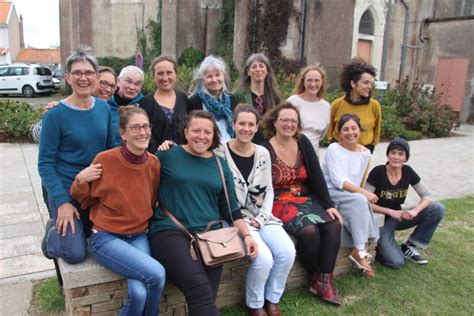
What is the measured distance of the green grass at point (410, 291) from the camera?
3.30 m

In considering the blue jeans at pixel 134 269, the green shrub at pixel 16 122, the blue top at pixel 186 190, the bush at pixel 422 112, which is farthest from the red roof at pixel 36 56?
the blue jeans at pixel 134 269

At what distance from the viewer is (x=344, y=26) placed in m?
18.4

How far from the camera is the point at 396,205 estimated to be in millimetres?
4055

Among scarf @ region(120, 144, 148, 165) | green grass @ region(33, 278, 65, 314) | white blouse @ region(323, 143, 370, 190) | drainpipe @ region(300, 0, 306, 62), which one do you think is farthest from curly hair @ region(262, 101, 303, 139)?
drainpipe @ region(300, 0, 306, 62)

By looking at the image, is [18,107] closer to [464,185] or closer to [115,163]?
[115,163]

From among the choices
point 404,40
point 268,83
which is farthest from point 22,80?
point 268,83

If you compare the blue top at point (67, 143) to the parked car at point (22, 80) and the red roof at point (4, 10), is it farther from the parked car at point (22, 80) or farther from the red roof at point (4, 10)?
the red roof at point (4, 10)

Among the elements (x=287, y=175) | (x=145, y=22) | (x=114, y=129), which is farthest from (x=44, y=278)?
(x=145, y=22)

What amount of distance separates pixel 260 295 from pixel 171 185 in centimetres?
106

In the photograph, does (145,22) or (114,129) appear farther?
(145,22)

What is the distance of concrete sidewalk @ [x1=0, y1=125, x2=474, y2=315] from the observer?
12.3 feet

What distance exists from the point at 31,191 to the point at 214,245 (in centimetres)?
467

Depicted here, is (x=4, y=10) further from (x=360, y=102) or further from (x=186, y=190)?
(x=186, y=190)

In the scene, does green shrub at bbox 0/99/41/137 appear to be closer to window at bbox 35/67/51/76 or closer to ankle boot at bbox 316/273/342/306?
ankle boot at bbox 316/273/342/306
